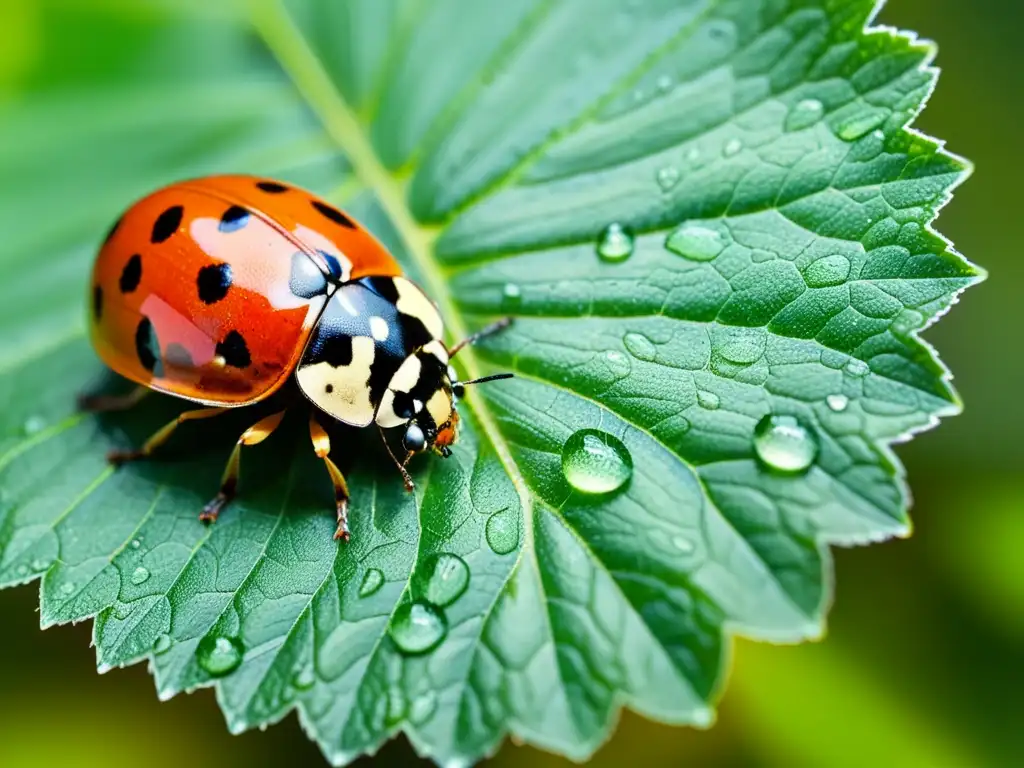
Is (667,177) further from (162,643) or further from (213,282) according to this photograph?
(162,643)

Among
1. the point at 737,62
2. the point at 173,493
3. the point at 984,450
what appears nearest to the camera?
the point at 173,493

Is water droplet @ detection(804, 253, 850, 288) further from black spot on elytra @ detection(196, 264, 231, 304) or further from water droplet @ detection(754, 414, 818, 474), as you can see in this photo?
black spot on elytra @ detection(196, 264, 231, 304)

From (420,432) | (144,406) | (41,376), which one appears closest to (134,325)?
(144,406)

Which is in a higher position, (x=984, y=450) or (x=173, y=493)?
(x=173, y=493)

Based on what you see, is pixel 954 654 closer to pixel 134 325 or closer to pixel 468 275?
pixel 468 275

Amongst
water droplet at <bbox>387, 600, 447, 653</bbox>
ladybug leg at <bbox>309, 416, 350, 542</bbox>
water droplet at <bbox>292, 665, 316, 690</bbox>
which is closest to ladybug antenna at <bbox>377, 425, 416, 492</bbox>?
ladybug leg at <bbox>309, 416, 350, 542</bbox>

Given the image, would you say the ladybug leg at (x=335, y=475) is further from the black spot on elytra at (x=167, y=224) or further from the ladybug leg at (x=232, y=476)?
the black spot on elytra at (x=167, y=224)
